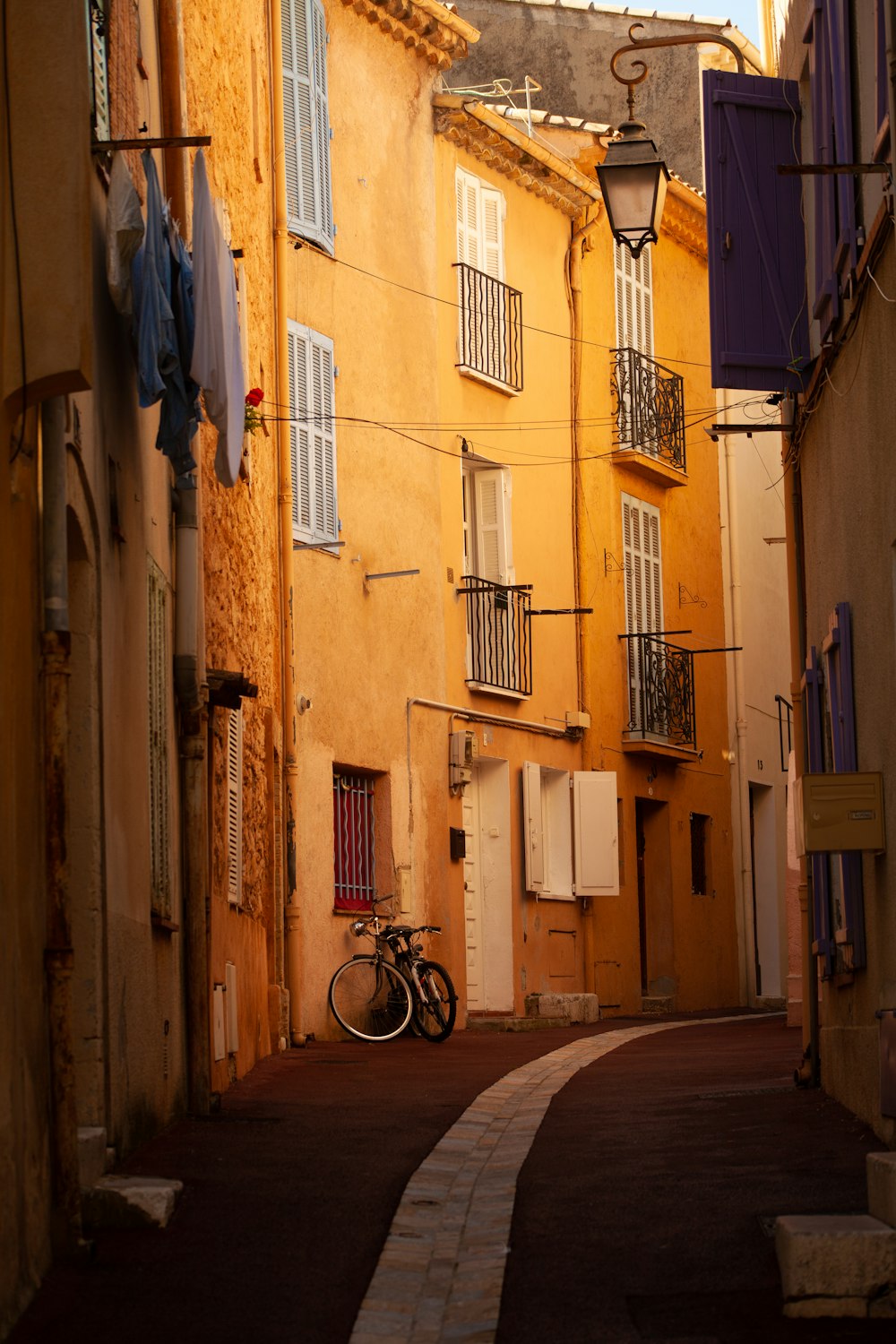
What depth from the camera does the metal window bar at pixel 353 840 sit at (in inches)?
778

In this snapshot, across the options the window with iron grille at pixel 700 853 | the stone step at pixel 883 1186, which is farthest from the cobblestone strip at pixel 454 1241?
the window with iron grille at pixel 700 853

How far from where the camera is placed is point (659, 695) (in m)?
26.2

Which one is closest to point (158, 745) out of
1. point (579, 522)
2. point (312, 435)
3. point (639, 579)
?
point (312, 435)

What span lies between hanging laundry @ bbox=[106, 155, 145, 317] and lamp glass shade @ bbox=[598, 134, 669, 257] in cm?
391

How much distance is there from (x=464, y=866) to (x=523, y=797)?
1.29m

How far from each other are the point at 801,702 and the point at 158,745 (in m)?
4.04

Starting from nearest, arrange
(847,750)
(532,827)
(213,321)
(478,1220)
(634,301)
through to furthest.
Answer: (478,1220), (213,321), (847,750), (532,827), (634,301)

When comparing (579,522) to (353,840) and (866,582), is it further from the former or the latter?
(866,582)

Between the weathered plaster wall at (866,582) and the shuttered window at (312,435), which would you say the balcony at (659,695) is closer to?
the shuttered window at (312,435)

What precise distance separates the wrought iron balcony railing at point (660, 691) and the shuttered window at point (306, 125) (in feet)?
25.2

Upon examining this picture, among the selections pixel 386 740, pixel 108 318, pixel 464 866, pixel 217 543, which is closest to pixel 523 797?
pixel 464 866

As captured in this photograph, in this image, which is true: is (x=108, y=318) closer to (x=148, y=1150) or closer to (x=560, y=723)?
(x=148, y=1150)

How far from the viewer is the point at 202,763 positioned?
37.4 feet

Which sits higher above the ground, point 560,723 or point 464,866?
point 560,723
